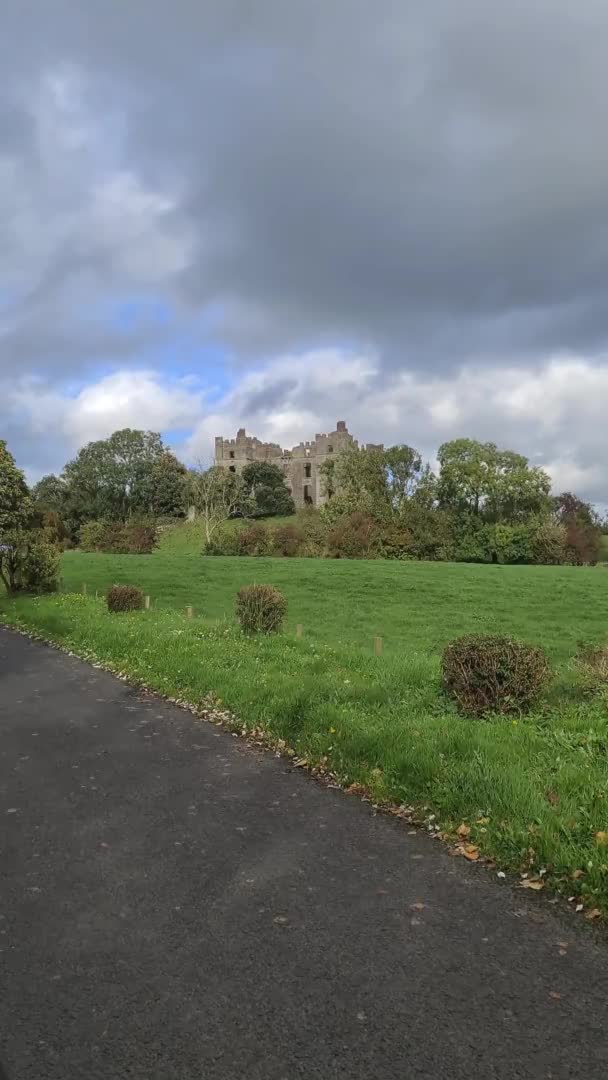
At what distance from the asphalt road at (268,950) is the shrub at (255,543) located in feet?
155

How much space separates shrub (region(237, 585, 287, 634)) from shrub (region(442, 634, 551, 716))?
683 cm

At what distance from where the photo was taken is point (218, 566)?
40.5 m

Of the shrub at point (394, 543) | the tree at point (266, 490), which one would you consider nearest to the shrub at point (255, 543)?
the shrub at point (394, 543)

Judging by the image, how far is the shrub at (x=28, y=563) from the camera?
83.0 feet

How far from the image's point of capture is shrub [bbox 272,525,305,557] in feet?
175

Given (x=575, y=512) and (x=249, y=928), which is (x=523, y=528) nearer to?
(x=575, y=512)

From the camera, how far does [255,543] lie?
5375 centimetres

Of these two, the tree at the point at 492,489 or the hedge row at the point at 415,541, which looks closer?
the hedge row at the point at 415,541

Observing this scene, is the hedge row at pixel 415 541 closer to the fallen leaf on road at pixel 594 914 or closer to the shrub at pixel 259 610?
the shrub at pixel 259 610

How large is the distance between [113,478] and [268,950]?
96331mm

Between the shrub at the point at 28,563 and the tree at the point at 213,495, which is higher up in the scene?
the tree at the point at 213,495

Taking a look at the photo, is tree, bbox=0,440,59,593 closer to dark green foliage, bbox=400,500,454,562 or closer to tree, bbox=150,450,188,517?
dark green foliage, bbox=400,500,454,562

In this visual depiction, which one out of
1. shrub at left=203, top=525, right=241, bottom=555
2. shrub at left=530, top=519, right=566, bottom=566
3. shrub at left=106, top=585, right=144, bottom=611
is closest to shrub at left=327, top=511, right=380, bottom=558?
shrub at left=203, top=525, right=241, bottom=555

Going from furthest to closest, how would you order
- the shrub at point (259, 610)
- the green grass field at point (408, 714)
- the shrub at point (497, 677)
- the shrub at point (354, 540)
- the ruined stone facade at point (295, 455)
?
the ruined stone facade at point (295, 455) → the shrub at point (354, 540) → the shrub at point (259, 610) → the shrub at point (497, 677) → the green grass field at point (408, 714)
